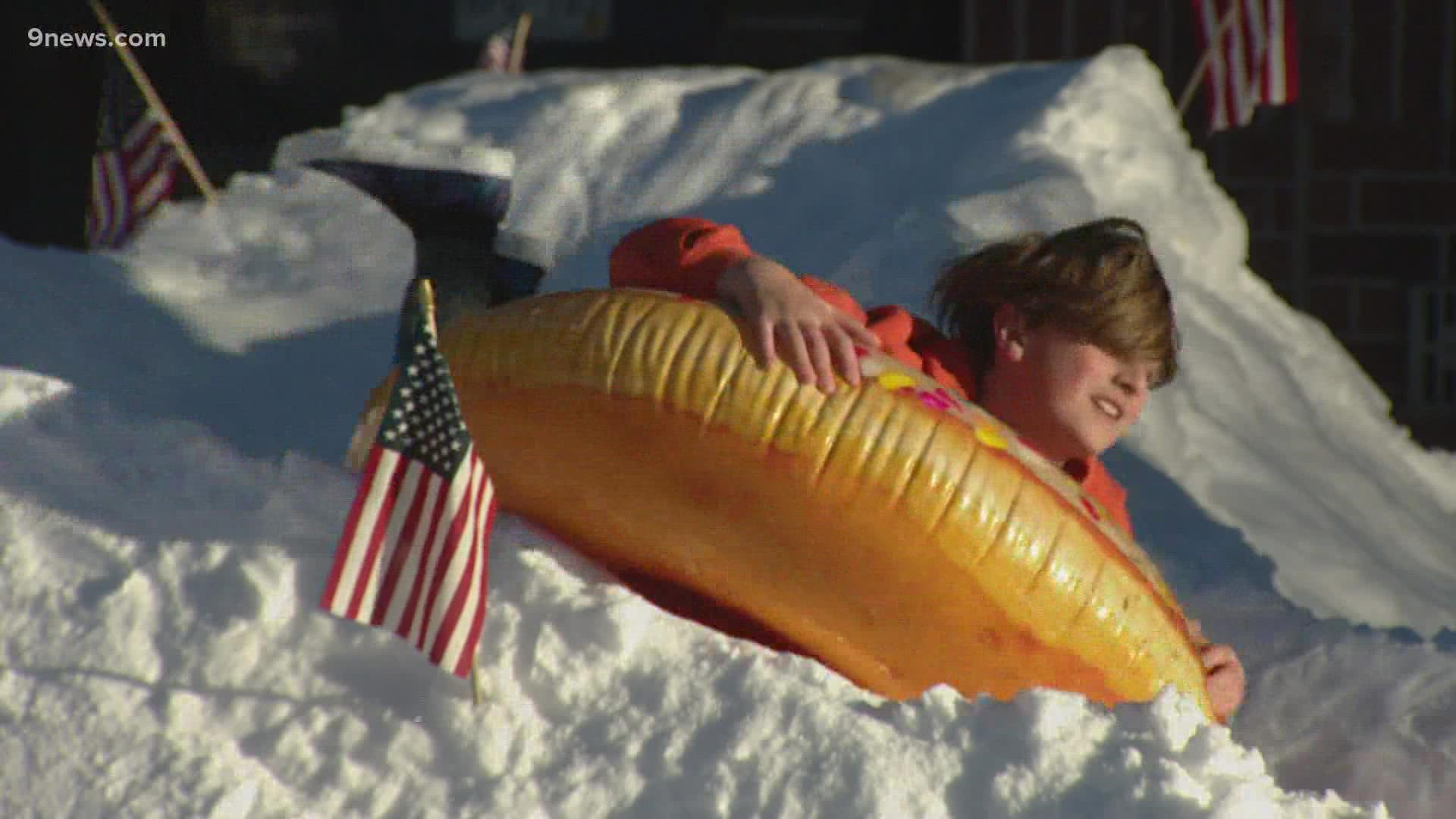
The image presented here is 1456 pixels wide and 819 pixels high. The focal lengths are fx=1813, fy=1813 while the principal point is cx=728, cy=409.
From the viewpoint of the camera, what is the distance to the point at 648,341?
244cm

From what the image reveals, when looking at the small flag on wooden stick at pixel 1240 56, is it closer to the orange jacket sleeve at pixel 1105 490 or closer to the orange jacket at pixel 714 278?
the orange jacket sleeve at pixel 1105 490

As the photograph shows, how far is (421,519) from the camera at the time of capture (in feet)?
7.28

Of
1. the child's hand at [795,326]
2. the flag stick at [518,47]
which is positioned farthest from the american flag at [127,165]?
the child's hand at [795,326]

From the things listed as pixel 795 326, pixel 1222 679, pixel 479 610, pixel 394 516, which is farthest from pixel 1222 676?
pixel 394 516

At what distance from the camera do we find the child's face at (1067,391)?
113 inches

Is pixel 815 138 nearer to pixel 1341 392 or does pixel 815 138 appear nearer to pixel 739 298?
pixel 1341 392

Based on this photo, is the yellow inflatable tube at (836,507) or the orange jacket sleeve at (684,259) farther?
the orange jacket sleeve at (684,259)

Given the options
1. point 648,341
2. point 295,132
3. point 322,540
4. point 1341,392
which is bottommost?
point 1341,392

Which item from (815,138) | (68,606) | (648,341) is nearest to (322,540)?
(68,606)

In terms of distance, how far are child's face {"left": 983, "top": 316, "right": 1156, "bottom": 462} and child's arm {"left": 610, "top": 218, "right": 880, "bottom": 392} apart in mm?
314

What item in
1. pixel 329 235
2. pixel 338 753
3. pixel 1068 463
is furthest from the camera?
pixel 329 235

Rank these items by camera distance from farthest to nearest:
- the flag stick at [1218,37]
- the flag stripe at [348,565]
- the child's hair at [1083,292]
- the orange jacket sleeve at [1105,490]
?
the flag stick at [1218,37]
the orange jacket sleeve at [1105,490]
the child's hair at [1083,292]
the flag stripe at [348,565]

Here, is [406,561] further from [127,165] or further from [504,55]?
[504,55]

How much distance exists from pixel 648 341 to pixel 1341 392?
335cm
